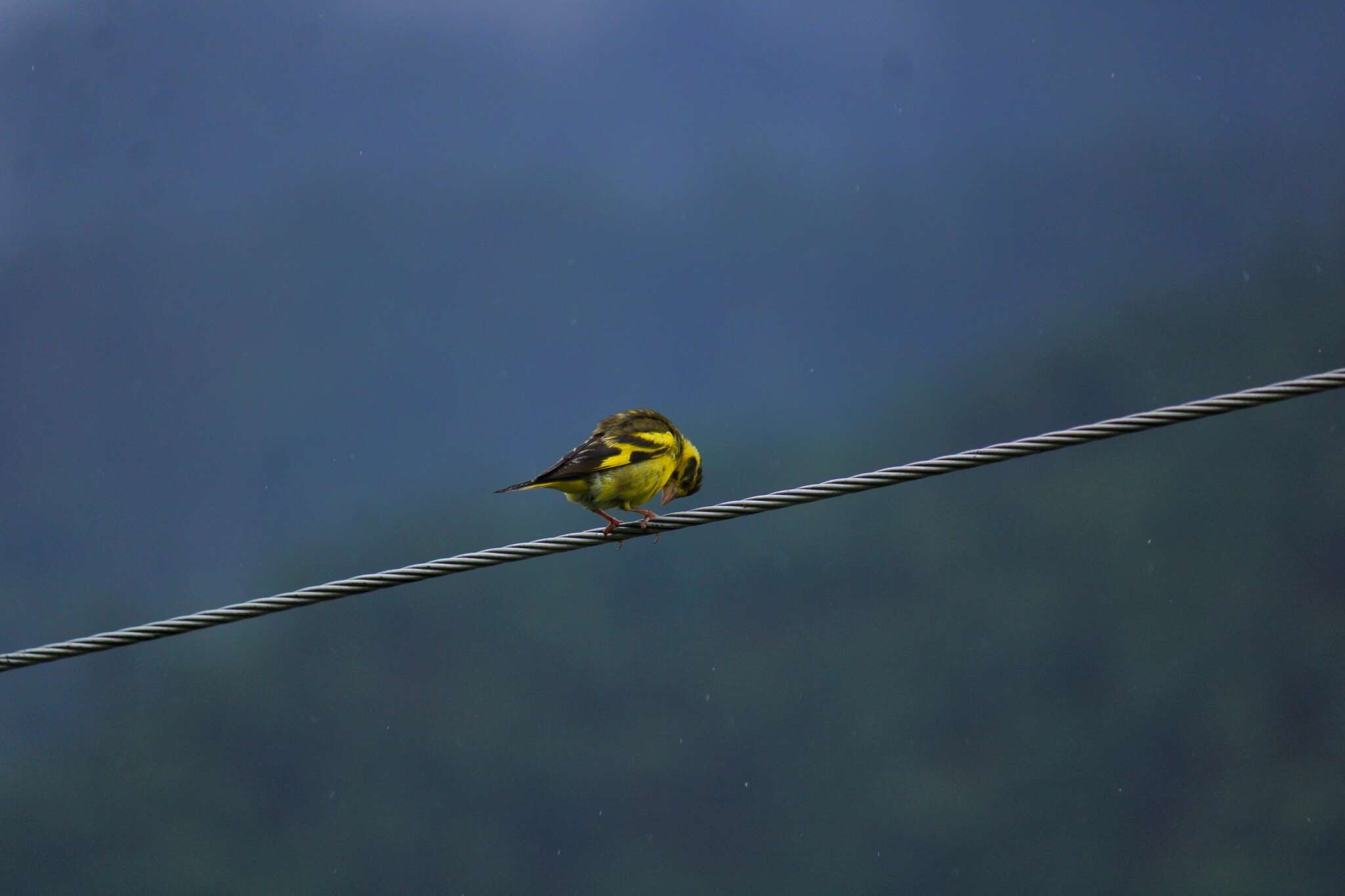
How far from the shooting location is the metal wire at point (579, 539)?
4359 millimetres

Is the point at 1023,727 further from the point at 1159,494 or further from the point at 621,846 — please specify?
the point at 621,846

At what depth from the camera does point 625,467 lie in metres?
7.59

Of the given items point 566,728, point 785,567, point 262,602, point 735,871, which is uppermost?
point 262,602

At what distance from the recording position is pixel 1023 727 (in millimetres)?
59000

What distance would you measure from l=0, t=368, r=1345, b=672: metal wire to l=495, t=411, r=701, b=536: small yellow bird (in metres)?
1.85

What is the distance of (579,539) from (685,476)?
10.5 ft

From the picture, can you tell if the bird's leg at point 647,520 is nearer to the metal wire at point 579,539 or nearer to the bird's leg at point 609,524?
the bird's leg at point 609,524

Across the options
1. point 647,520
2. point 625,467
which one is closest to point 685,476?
→ point 625,467

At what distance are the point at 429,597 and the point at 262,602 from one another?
64444mm

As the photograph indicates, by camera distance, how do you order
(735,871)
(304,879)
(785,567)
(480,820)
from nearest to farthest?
(735,871) → (480,820) → (785,567) → (304,879)

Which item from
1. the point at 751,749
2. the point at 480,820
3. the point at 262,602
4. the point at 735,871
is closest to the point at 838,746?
the point at 751,749

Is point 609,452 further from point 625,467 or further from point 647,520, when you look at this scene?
point 647,520

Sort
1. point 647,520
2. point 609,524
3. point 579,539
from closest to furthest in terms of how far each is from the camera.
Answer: point 579,539
point 647,520
point 609,524

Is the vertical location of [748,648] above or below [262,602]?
below
